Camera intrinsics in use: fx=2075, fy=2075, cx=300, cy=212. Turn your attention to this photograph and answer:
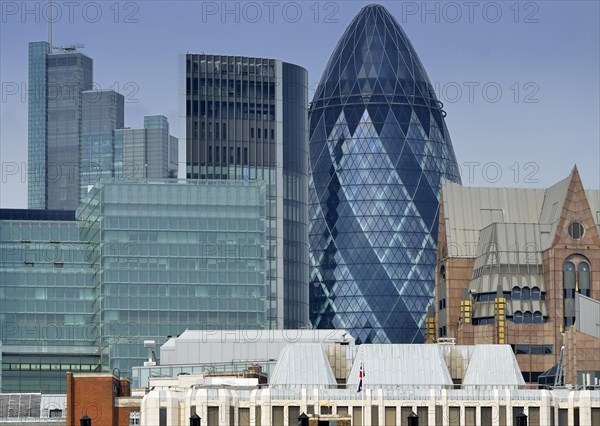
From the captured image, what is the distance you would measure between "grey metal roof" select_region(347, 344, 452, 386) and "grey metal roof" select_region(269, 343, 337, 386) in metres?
2.59

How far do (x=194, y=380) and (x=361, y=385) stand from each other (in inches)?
818

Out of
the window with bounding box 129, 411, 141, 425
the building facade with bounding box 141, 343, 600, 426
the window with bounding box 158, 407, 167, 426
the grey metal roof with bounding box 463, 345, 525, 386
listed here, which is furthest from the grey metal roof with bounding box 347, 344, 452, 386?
the window with bounding box 129, 411, 141, 425

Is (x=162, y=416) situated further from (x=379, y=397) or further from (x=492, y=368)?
(x=492, y=368)

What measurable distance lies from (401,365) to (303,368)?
830 centimetres

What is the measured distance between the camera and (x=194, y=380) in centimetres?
18238

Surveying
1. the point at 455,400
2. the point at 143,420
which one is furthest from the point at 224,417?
the point at 455,400

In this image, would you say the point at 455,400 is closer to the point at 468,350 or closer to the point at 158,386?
the point at 468,350

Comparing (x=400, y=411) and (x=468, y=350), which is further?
(x=468, y=350)

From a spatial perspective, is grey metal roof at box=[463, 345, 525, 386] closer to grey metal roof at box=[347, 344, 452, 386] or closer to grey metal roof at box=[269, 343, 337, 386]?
grey metal roof at box=[347, 344, 452, 386]

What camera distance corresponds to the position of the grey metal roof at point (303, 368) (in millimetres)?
171375

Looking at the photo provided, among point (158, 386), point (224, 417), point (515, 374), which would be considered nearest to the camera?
point (224, 417)

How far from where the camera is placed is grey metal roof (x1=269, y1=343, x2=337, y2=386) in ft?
562

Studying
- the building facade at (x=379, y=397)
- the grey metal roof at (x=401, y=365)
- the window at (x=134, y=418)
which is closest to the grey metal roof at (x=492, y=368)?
the building facade at (x=379, y=397)

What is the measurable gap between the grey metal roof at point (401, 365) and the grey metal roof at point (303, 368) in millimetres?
2593
